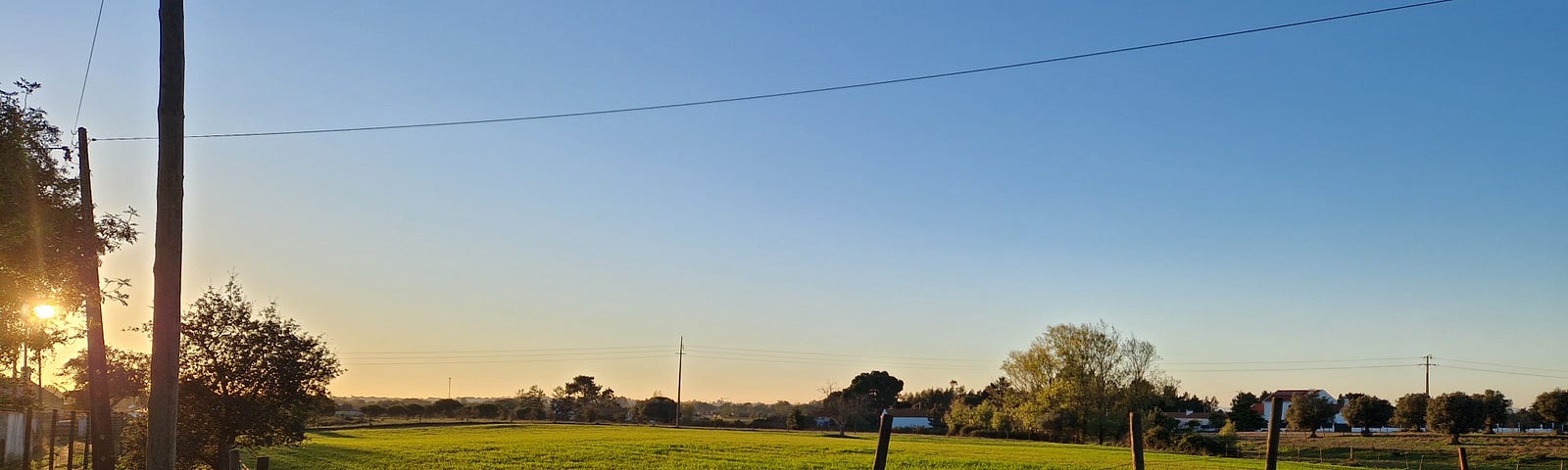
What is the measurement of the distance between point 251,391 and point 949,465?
28.5 meters

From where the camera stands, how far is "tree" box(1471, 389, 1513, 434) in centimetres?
9238

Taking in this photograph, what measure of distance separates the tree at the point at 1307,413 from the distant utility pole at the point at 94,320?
342 ft

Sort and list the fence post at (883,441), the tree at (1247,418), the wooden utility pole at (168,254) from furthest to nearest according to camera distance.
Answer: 1. the tree at (1247,418)
2. the fence post at (883,441)
3. the wooden utility pole at (168,254)

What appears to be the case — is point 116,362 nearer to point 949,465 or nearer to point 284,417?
point 284,417

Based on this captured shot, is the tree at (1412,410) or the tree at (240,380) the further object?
the tree at (1412,410)

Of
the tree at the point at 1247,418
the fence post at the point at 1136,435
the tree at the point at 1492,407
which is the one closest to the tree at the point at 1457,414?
the tree at the point at 1492,407

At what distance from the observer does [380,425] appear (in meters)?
101

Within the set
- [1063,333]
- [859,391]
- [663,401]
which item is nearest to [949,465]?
[1063,333]

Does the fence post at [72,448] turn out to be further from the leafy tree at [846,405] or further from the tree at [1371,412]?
the tree at [1371,412]

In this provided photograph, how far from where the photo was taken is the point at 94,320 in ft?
72.6

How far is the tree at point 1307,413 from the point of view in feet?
335

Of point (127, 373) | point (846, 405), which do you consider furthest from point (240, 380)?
point (846, 405)

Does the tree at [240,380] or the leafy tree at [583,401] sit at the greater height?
the tree at [240,380]

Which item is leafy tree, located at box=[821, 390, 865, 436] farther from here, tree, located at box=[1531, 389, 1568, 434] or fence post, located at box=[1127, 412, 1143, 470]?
fence post, located at box=[1127, 412, 1143, 470]
